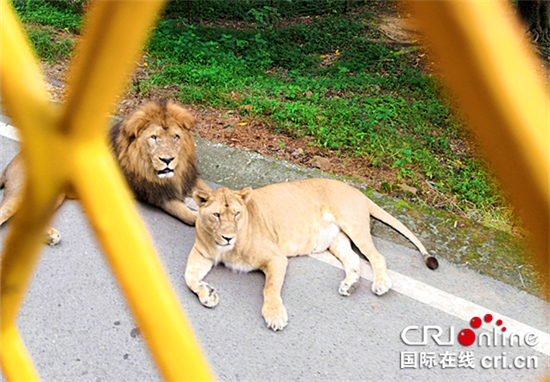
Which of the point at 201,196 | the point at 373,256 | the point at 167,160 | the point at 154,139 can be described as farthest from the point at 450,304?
the point at 154,139

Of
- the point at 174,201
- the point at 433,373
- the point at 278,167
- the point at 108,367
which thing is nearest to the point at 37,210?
the point at 108,367

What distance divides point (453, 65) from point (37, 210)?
626mm

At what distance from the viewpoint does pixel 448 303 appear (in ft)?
9.53

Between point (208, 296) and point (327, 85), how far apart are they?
159 inches

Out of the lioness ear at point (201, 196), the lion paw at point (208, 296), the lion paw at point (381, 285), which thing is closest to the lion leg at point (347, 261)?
the lion paw at point (381, 285)

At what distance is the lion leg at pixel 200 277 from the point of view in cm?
287

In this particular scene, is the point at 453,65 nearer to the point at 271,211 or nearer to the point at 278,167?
the point at 271,211

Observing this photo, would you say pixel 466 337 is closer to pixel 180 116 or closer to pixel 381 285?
pixel 381 285

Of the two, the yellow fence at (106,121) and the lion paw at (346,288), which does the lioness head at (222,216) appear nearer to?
the lion paw at (346,288)

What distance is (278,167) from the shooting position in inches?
163

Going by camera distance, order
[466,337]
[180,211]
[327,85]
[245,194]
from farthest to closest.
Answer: [327,85], [180,211], [245,194], [466,337]

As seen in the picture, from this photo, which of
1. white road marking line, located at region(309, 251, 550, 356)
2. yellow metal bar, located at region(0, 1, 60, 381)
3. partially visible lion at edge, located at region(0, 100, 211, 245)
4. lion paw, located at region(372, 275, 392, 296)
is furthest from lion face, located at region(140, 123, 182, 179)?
yellow metal bar, located at region(0, 1, 60, 381)

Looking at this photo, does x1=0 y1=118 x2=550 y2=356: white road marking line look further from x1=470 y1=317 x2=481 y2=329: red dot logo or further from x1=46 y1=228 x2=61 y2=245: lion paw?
x1=46 y1=228 x2=61 y2=245: lion paw

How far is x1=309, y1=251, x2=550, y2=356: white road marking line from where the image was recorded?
2715 millimetres
